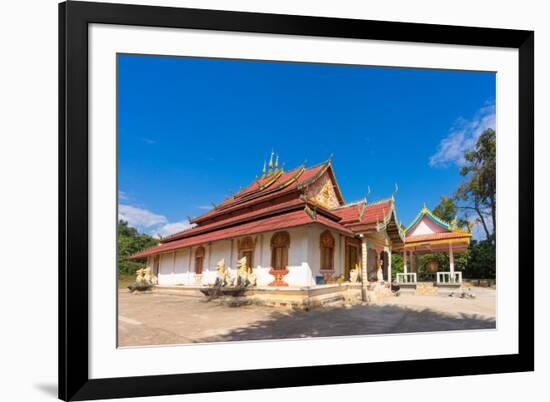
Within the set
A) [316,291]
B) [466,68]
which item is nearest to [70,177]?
[316,291]

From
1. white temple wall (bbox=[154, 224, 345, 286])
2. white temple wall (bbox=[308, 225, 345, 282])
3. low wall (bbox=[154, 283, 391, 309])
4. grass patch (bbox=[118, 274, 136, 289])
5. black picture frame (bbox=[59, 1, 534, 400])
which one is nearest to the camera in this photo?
black picture frame (bbox=[59, 1, 534, 400])

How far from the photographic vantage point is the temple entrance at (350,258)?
5071 mm

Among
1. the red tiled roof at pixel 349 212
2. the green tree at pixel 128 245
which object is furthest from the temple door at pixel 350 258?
the green tree at pixel 128 245

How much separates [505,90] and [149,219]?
3.63 metres

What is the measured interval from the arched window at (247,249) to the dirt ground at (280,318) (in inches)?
20.6

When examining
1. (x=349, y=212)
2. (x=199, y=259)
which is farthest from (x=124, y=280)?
(x=349, y=212)

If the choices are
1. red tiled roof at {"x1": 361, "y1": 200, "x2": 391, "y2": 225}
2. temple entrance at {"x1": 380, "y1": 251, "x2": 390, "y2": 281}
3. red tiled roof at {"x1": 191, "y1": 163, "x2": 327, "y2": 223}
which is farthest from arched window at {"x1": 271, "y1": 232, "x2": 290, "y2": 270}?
temple entrance at {"x1": 380, "y1": 251, "x2": 390, "y2": 281}

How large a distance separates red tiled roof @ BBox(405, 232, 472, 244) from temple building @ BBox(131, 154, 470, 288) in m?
0.01

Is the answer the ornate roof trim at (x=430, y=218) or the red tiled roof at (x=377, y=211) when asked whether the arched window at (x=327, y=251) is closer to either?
the red tiled roof at (x=377, y=211)

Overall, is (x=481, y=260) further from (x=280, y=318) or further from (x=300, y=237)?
(x=280, y=318)

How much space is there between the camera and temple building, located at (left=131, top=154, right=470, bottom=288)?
466 cm

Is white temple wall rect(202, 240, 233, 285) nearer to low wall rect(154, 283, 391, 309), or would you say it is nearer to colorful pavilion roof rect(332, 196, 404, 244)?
low wall rect(154, 283, 391, 309)

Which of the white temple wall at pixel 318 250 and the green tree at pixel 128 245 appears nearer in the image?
the green tree at pixel 128 245

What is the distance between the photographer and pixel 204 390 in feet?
12.2
